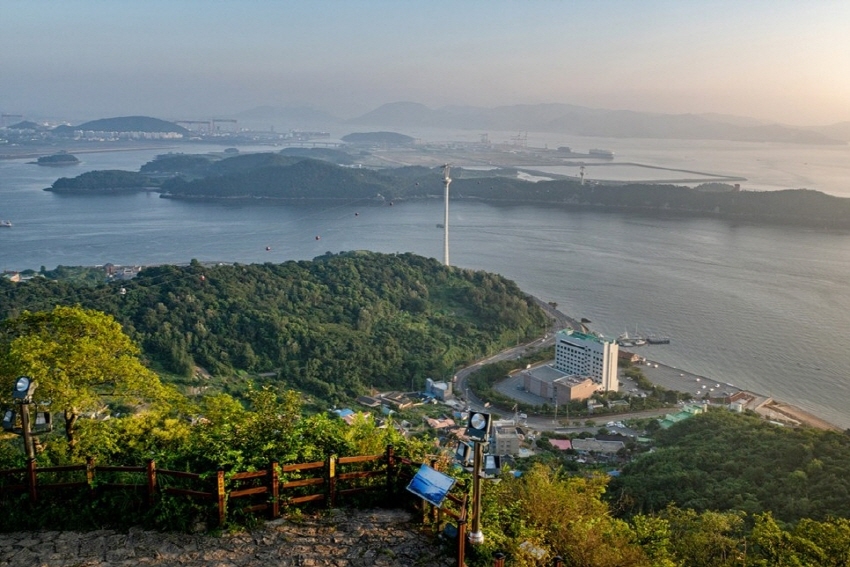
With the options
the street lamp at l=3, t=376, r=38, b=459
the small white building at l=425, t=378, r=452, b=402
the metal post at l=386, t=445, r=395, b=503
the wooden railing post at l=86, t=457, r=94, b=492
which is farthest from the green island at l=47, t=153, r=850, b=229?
the street lamp at l=3, t=376, r=38, b=459

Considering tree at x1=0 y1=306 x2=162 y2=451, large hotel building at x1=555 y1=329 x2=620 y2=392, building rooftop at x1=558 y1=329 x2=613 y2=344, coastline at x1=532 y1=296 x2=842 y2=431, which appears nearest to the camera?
tree at x1=0 y1=306 x2=162 y2=451

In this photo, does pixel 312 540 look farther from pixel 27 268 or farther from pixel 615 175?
pixel 615 175

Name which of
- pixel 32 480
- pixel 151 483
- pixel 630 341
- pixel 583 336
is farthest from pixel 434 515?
pixel 630 341

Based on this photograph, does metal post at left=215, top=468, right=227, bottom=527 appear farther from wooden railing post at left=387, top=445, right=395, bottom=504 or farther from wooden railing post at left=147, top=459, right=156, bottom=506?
wooden railing post at left=387, top=445, right=395, bottom=504

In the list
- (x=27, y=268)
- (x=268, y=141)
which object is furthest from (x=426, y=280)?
(x=268, y=141)

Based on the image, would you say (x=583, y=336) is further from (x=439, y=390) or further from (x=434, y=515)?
(x=434, y=515)

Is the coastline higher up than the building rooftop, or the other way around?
the building rooftop

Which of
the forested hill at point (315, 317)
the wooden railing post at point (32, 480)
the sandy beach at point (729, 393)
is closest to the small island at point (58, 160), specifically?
the forested hill at point (315, 317)

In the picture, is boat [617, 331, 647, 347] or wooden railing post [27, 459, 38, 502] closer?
wooden railing post [27, 459, 38, 502]
